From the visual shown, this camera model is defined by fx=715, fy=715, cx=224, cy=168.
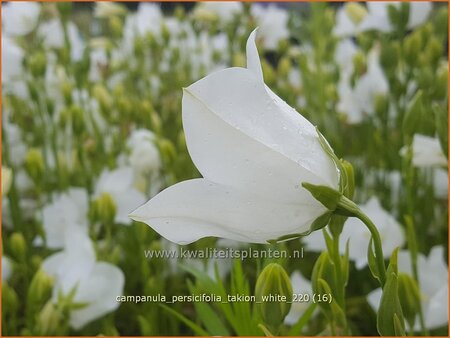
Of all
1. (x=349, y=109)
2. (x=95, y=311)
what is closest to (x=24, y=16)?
(x=349, y=109)

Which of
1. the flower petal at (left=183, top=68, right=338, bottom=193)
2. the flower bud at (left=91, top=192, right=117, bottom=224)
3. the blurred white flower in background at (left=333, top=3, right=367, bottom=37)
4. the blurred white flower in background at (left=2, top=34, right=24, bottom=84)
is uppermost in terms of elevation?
the blurred white flower in background at (left=333, top=3, right=367, bottom=37)

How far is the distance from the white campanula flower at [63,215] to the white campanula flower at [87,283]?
15 centimetres

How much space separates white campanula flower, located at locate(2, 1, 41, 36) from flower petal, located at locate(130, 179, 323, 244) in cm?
93

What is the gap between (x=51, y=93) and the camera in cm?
118

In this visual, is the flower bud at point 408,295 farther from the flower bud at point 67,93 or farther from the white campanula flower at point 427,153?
the flower bud at point 67,93

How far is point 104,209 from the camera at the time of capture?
0.73 m

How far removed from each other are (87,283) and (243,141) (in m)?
0.38

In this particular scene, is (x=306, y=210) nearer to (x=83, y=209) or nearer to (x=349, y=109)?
(x=83, y=209)

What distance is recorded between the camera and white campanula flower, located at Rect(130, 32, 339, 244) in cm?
35

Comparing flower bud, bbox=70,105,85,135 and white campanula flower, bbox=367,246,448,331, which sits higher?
flower bud, bbox=70,105,85,135

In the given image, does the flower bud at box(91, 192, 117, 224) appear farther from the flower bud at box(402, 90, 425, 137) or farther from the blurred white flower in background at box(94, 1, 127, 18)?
the blurred white flower in background at box(94, 1, 127, 18)

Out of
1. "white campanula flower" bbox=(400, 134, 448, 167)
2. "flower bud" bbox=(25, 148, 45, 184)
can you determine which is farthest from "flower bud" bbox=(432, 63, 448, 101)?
"flower bud" bbox=(25, 148, 45, 184)

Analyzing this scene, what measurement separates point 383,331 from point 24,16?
99cm

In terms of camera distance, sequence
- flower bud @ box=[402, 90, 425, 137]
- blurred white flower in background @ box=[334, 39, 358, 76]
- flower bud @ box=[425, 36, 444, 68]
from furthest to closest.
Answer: blurred white flower in background @ box=[334, 39, 358, 76] → flower bud @ box=[425, 36, 444, 68] → flower bud @ box=[402, 90, 425, 137]
